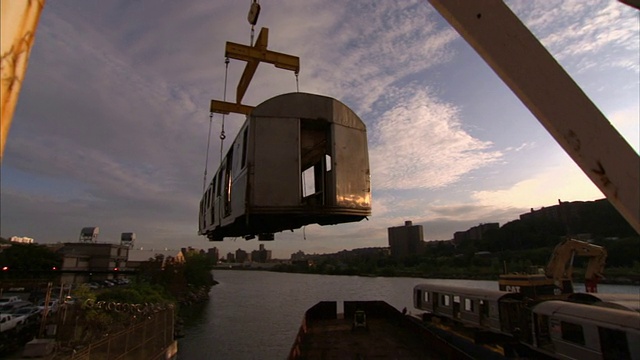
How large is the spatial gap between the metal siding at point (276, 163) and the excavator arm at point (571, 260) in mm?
22382

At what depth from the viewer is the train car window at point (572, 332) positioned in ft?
37.4

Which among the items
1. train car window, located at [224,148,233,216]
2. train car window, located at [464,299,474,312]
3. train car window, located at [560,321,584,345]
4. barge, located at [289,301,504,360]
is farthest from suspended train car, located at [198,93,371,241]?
train car window, located at [464,299,474,312]

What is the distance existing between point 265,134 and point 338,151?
1412mm

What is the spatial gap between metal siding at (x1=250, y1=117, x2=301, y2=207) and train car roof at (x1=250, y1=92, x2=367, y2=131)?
16cm

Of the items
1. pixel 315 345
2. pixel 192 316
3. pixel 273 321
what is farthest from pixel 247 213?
pixel 192 316

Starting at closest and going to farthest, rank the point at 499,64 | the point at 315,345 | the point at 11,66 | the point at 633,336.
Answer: the point at 11,66 < the point at 499,64 < the point at 633,336 < the point at 315,345

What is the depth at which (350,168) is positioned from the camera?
21.1 feet

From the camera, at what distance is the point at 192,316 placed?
50.3m

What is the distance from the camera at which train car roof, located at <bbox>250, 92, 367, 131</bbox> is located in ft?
20.6

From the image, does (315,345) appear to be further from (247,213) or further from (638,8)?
(638,8)

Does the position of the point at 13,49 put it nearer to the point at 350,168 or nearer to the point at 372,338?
the point at 350,168

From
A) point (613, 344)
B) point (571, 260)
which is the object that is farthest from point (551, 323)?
point (571, 260)

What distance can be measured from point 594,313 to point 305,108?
11.6 m

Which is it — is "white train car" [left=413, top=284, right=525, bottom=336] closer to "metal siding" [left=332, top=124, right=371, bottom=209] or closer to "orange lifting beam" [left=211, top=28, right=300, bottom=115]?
"metal siding" [left=332, top=124, right=371, bottom=209]
